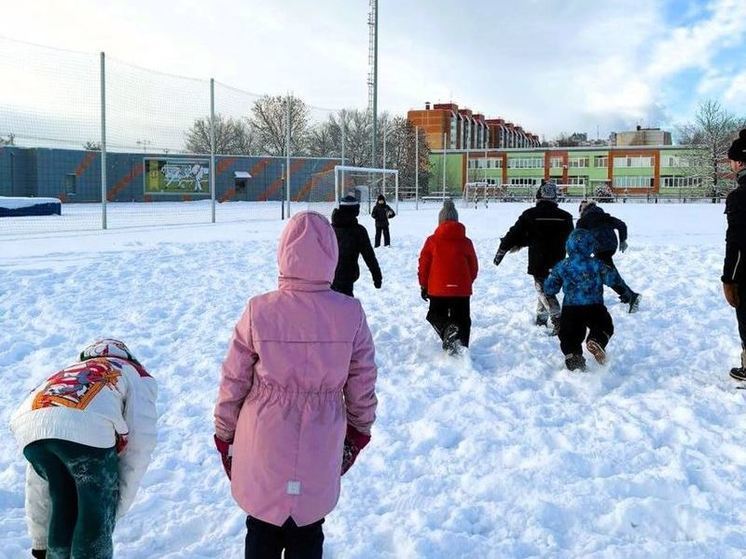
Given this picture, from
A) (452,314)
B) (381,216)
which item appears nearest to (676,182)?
(381,216)

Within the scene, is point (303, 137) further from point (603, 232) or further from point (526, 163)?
point (526, 163)

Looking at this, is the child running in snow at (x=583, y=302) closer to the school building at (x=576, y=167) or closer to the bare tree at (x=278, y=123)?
the bare tree at (x=278, y=123)

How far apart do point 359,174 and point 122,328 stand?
2625 cm

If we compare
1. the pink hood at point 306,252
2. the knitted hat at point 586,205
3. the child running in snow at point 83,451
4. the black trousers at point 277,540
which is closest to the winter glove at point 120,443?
the child running in snow at point 83,451

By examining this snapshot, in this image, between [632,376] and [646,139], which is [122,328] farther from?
[646,139]

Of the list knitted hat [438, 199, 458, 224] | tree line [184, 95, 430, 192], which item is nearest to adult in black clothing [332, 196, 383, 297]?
knitted hat [438, 199, 458, 224]

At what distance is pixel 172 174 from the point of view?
48.5m

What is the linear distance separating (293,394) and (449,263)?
14.4 feet

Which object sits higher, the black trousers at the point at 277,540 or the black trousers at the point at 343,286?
the black trousers at the point at 343,286

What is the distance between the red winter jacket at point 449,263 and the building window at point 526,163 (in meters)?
79.1

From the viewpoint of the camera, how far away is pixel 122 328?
7.55 metres

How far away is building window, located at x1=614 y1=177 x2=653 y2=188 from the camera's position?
257 ft

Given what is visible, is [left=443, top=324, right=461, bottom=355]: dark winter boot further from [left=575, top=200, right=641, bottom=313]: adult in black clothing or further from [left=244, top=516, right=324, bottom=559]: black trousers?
[left=244, top=516, right=324, bottom=559]: black trousers

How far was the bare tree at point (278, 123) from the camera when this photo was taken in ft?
90.0
